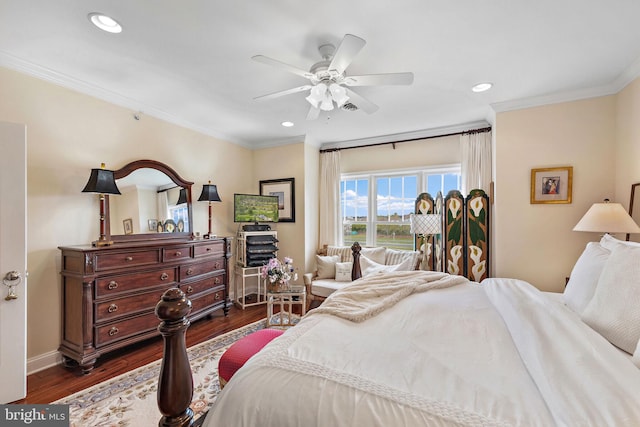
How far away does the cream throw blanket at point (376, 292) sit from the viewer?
156cm

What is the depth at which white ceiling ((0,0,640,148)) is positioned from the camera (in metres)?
1.72

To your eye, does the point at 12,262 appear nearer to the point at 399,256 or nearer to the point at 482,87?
the point at 399,256

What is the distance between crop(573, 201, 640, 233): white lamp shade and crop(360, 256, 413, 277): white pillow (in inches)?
67.5

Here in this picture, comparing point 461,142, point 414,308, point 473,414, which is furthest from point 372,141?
point 473,414

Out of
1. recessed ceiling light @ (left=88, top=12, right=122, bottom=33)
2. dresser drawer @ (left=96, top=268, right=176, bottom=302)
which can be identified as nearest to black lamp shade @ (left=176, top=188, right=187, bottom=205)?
dresser drawer @ (left=96, top=268, right=176, bottom=302)

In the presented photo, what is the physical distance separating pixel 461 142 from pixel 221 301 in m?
3.93

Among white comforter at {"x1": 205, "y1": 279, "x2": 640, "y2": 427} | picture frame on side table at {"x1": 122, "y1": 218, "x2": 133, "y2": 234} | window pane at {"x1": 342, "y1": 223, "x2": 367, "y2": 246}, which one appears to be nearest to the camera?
white comforter at {"x1": 205, "y1": 279, "x2": 640, "y2": 427}

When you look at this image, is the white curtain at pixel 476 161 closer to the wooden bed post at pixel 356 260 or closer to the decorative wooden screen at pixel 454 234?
the decorative wooden screen at pixel 454 234

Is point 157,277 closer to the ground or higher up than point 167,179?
closer to the ground

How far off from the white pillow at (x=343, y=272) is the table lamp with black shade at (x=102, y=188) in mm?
2639

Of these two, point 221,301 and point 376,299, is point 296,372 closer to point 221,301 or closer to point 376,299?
point 376,299

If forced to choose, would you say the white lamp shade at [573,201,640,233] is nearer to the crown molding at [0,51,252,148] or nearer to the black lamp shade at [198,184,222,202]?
the black lamp shade at [198,184,222,202]

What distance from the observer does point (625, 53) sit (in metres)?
2.18

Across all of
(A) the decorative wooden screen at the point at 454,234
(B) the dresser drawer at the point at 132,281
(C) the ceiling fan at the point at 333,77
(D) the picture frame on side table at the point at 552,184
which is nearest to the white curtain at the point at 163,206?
(B) the dresser drawer at the point at 132,281
